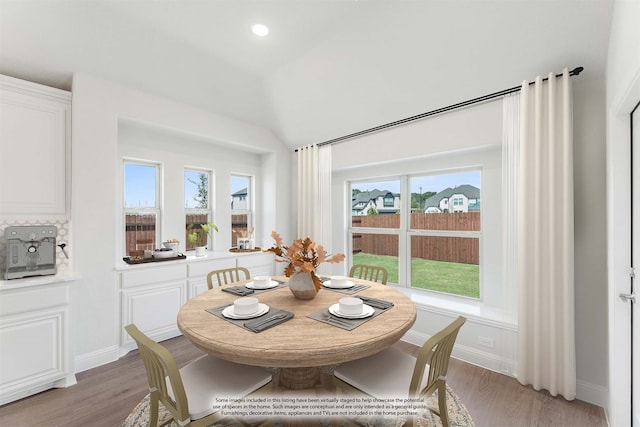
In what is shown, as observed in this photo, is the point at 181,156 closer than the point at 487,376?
No

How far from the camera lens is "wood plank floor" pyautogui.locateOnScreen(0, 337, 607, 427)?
1.91 metres

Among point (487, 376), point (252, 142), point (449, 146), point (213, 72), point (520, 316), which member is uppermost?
point (213, 72)

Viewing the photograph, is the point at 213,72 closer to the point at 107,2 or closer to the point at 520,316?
the point at 107,2

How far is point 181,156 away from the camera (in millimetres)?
3672

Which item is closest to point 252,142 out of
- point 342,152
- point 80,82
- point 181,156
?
point 181,156

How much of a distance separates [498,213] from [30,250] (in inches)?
165

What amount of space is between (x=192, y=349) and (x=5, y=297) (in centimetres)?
153

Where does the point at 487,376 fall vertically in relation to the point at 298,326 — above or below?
below

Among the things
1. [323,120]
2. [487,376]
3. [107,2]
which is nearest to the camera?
[107,2]

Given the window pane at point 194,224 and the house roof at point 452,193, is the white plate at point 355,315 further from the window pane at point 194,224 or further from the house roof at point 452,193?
the window pane at point 194,224

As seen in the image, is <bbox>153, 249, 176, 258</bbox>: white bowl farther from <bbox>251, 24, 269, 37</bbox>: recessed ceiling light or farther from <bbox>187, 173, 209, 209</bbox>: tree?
<bbox>251, 24, 269, 37</bbox>: recessed ceiling light

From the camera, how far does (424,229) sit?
3463mm

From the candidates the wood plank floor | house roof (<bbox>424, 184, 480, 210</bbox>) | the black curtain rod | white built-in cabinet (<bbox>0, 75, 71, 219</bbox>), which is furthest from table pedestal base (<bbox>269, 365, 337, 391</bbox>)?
the black curtain rod

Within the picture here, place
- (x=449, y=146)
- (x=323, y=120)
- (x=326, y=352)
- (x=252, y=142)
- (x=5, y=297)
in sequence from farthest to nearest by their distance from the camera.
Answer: (x=252, y=142), (x=323, y=120), (x=449, y=146), (x=5, y=297), (x=326, y=352)
